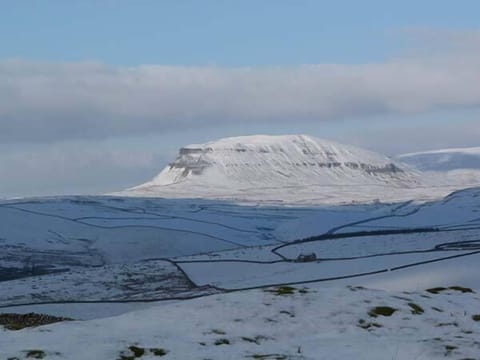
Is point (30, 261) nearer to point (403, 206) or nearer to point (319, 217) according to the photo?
point (319, 217)

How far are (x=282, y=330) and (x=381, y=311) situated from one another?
2.03m

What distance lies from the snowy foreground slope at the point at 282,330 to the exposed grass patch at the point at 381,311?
16 mm

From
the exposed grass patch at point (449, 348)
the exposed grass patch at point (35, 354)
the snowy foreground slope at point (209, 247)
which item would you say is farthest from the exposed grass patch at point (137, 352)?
the snowy foreground slope at point (209, 247)

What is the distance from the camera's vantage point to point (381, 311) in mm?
16234

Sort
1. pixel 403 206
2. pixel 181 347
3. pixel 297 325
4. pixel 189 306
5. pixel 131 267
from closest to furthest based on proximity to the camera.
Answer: pixel 181 347 → pixel 297 325 → pixel 189 306 → pixel 131 267 → pixel 403 206

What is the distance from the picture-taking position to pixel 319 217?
114m

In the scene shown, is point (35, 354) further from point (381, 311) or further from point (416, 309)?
point (416, 309)

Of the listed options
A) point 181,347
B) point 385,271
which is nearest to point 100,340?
point 181,347

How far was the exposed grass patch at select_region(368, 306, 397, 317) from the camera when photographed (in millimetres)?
16031

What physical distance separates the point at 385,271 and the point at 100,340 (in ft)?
106

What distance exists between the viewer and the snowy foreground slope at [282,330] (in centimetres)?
1274

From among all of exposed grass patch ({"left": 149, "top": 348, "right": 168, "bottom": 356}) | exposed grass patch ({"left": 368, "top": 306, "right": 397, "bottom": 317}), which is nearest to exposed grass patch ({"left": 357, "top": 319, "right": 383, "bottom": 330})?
exposed grass patch ({"left": 368, "top": 306, "right": 397, "bottom": 317})

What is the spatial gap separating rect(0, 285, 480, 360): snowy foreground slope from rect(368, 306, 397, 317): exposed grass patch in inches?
0.6

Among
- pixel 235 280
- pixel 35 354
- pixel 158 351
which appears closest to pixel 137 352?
pixel 158 351
